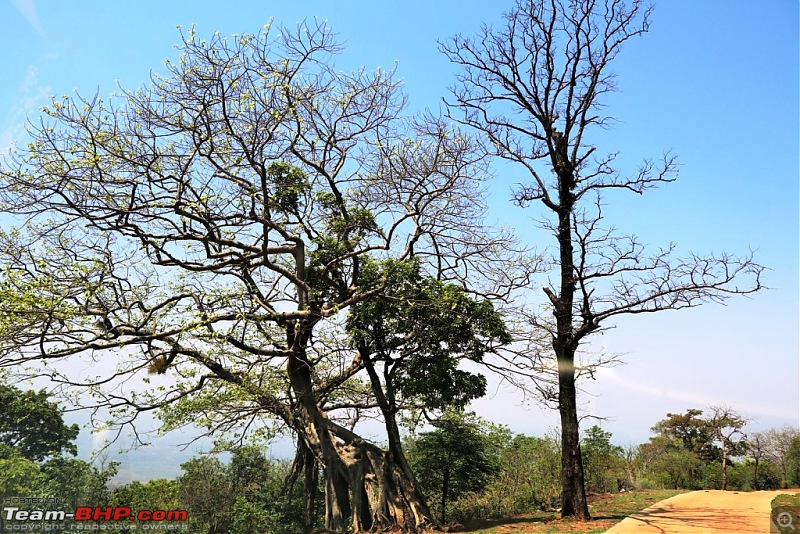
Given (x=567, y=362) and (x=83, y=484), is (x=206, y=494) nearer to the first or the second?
(x=83, y=484)

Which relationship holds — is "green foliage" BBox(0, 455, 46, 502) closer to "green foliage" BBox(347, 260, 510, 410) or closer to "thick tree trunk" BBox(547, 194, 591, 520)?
"green foliage" BBox(347, 260, 510, 410)

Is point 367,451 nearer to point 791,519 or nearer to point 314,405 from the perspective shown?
point 314,405

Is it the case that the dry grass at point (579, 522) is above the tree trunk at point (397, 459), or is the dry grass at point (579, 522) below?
below

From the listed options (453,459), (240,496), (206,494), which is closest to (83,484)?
(206,494)

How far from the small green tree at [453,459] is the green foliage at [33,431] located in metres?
13.9

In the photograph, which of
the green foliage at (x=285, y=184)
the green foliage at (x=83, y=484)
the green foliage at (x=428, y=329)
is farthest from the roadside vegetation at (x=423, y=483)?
the green foliage at (x=285, y=184)

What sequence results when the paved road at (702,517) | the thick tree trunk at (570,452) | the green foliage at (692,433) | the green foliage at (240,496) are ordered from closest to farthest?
the paved road at (702,517) < the thick tree trunk at (570,452) < the green foliage at (240,496) < the green foliage at (692,433)

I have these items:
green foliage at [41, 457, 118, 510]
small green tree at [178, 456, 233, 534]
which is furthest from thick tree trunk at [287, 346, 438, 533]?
green foliage at [41, 457, 118, 510]

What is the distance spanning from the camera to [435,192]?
13.5 meters

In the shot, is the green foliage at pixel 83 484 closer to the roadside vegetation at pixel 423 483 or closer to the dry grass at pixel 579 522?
the roadside vegetation at pixel 423 483

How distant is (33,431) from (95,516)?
984 cm

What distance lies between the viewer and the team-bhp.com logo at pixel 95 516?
46.2 feet

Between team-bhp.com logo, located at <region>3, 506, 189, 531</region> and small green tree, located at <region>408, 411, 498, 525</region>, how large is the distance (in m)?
6.99

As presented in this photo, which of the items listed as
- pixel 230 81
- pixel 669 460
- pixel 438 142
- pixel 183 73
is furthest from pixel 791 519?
pixel 669 460
